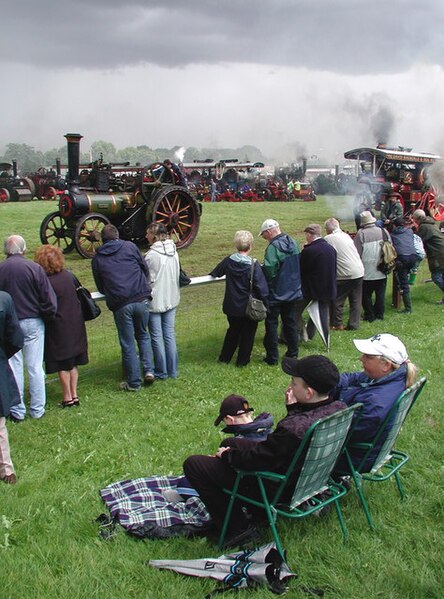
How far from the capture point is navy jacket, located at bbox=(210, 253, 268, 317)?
254 inches

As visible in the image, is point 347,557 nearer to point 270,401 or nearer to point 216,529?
point 216,529

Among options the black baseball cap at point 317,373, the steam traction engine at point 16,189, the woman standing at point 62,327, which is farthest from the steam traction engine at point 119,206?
the steam traction engine at point 16,189

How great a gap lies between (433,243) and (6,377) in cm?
722

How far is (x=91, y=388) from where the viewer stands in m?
6.27

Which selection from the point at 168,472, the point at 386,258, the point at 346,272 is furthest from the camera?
the point at 386,258

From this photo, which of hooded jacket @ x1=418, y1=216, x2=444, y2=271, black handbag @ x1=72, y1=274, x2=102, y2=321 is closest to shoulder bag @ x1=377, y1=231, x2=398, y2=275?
hooded jacket @ x1=418, y1=216, x2=444, y2=271

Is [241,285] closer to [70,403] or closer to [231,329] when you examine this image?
[231,329]

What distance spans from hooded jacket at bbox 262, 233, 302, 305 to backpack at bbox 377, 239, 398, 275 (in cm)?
216

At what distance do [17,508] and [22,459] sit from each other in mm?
899

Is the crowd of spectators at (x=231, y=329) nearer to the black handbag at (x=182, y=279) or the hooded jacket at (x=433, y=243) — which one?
the black handbag at (x=182, y=279)

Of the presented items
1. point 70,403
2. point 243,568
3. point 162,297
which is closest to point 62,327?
point 70,403

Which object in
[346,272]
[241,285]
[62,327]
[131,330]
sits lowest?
[131,330]

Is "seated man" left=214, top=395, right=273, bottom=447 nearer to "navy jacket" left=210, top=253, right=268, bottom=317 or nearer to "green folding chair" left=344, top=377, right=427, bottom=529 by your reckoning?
"green folding chair" left=344, top=377, right=427, bottom=529

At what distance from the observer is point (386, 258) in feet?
27.9
